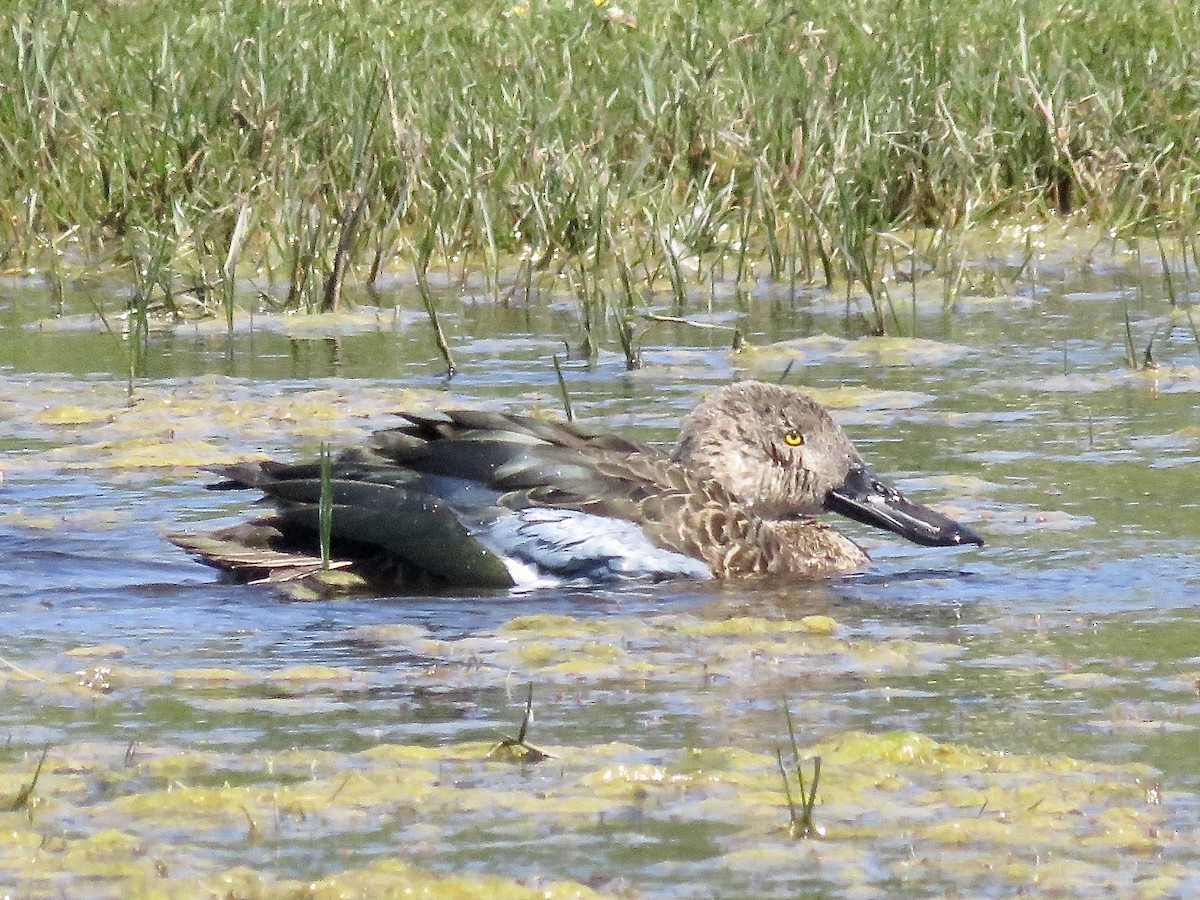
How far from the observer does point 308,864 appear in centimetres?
383

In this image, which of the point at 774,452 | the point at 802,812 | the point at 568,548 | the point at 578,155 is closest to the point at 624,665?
the point at 568,548

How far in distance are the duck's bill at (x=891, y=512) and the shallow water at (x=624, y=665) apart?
10 cm

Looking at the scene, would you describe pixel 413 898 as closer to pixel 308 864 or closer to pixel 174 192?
pixel 308 864

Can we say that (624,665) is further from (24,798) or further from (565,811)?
(24,798)

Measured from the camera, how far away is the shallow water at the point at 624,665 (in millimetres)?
3908

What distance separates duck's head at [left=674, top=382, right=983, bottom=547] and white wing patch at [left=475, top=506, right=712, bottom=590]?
2.15ft

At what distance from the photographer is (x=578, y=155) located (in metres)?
10.6

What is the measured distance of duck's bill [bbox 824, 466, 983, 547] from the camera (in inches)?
259

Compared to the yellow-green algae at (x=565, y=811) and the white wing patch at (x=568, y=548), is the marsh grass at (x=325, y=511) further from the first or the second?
the yellow-green algae at (x=565, y=811)

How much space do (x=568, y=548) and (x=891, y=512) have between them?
97 cm

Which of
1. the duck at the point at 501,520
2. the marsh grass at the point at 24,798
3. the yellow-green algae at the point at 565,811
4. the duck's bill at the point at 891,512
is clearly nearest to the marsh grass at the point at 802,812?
Answer: the yellow-green algae at the point at 565,811

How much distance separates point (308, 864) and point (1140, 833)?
4.18 ft

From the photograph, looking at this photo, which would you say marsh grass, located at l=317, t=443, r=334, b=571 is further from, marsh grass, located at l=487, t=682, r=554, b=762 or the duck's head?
marsh grass, located at l=487, t=682, r=554, b=762

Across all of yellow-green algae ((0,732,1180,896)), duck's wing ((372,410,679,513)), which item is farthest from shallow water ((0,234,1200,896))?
duck's wing ((372,410,679,513))
